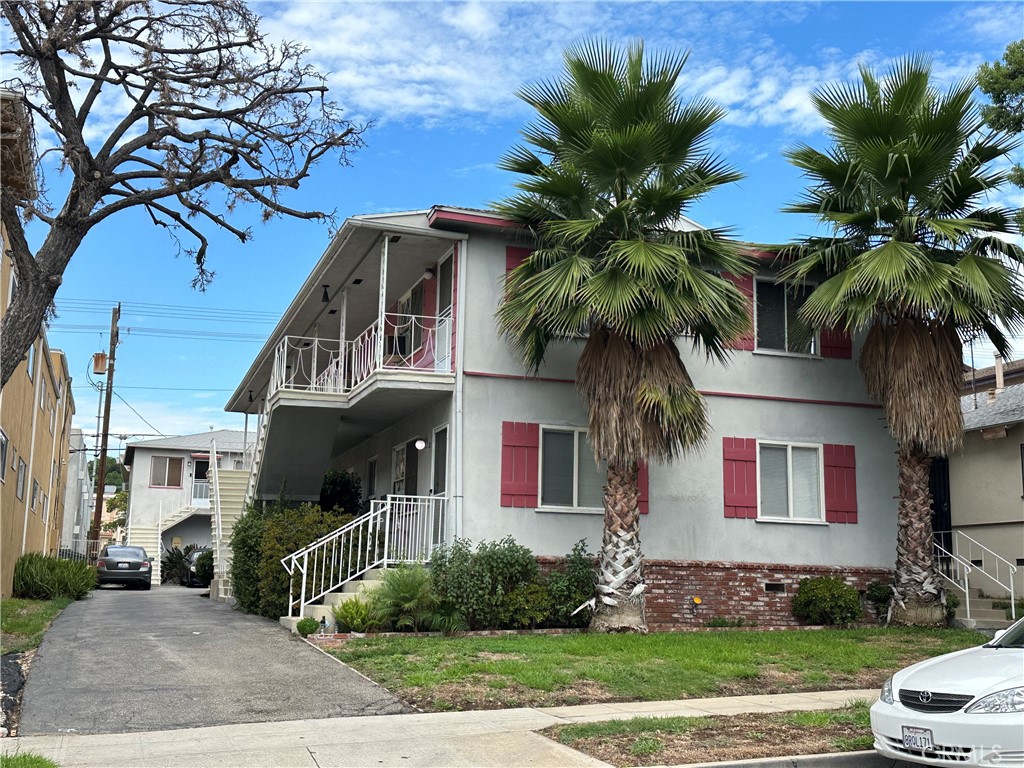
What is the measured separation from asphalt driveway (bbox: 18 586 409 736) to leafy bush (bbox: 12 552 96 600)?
6.53m

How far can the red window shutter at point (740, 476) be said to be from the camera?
58.4 feet

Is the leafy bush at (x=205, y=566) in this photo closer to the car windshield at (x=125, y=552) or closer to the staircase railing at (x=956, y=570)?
the car windshield at (x=125, y=552)

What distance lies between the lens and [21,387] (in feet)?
70.2

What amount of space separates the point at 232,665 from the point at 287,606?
14.6 ft

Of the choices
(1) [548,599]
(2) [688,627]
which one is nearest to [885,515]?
(2) [688,627]

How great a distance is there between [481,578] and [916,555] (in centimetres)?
735

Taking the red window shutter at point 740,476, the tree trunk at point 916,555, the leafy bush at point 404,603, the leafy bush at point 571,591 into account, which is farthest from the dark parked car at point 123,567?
the tree trunk at point 916,555

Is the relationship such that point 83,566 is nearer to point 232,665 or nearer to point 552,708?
point 232,665

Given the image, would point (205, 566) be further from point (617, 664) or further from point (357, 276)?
point (617, 664)

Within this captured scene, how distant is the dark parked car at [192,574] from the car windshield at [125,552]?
83.7 inches

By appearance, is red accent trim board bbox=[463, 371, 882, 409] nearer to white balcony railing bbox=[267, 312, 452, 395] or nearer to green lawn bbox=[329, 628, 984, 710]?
white balcony railing bbox=[267, 312, 452, 395]

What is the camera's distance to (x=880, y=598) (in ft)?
58.1

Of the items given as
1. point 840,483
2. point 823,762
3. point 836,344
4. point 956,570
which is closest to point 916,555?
point 956,570

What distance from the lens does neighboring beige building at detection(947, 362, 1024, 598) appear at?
18.4 m
